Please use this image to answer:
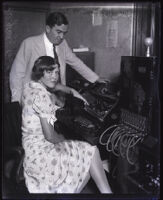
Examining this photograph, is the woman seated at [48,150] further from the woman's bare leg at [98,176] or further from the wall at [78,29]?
the wall at [78,29]

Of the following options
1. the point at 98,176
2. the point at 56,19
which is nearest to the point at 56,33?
the point at 56,19

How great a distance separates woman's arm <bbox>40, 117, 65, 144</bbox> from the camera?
1.52 meters

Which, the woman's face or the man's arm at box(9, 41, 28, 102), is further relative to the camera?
the man's arm at box(9, 41, 28, 102)

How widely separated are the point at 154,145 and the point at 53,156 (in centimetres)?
56

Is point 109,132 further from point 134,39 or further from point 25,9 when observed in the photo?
point 25,9

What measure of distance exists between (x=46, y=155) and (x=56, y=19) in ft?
2.60

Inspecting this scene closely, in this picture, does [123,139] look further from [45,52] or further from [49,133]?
[45,52]

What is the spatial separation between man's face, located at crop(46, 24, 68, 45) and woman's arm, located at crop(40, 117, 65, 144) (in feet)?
1.68

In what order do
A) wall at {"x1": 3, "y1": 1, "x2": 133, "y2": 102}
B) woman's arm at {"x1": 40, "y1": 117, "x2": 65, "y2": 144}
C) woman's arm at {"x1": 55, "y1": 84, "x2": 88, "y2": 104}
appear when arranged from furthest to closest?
woman's arm at {"x1": 55, "y1": 84, "x2": 88, "y2": 104} < wall at {"x1": 3, "y1": 1, "x2": 133, "y2": 102} < woman's arm at {"x1": 40, "y1": 117, "x2": 65, "y2": 144}

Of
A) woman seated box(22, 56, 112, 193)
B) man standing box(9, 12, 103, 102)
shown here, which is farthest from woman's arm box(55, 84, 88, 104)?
woman seated box(22, 56, 112, 193)

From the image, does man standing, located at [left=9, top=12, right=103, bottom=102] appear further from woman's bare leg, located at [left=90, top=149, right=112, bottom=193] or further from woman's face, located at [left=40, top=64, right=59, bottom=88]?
woman's bare leg, located at [left=90, top=149, right=112, bottom=193]

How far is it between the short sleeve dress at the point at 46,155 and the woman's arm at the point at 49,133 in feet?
0.07

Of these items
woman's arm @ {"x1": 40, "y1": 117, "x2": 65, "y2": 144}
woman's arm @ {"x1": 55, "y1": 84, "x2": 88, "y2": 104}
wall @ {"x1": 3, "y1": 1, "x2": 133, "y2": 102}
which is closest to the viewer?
woman's arm @ {"x1": 40, "y1": 117, "x2": 65, "y2": 144}

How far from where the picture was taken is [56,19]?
5.42 ft
